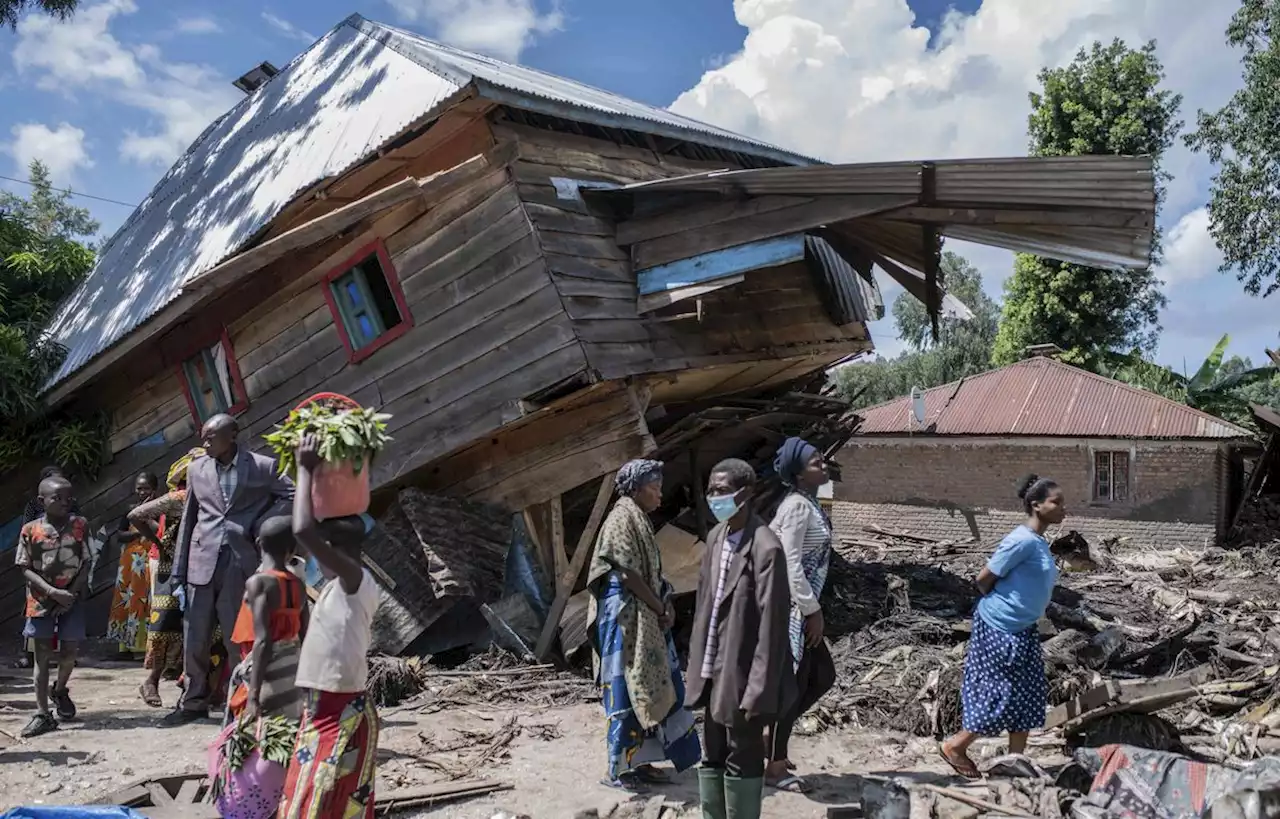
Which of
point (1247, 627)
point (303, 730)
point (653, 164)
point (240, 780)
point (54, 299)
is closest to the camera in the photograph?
point (303, 730)

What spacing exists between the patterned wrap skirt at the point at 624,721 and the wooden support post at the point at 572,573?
2.78 metres

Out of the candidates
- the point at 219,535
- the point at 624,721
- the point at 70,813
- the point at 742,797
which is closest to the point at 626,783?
the point at 624,721

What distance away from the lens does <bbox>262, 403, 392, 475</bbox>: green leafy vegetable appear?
3.08 m

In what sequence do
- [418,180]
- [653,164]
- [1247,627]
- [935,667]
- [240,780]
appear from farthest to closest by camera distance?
[653,164] → [1247,627] → [418,180] → [935,667] → [240,780]

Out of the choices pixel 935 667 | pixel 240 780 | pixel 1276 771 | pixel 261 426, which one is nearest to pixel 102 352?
pixel 261 426

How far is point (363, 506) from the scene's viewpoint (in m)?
3.23

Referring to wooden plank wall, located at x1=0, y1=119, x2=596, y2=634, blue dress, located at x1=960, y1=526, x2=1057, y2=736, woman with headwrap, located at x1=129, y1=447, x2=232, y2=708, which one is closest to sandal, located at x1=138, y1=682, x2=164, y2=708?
woman with headwrap, located at x1=129, y1=447, x2=232, y2=708

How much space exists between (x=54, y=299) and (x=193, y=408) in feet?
16.6

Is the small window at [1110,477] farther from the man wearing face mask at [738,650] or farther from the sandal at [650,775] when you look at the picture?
the man wearing face mask at [738,650]

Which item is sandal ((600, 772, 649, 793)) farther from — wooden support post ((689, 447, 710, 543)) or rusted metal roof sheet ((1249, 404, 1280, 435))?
rusted metal roof sheet ((1249, 404, 1280, 435))

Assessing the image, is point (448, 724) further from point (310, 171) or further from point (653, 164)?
point (653, 164)

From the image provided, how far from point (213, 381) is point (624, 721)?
6.44 meters

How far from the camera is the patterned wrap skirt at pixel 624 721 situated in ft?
15.8

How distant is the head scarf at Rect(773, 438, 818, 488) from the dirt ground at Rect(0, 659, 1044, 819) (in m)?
1.63
